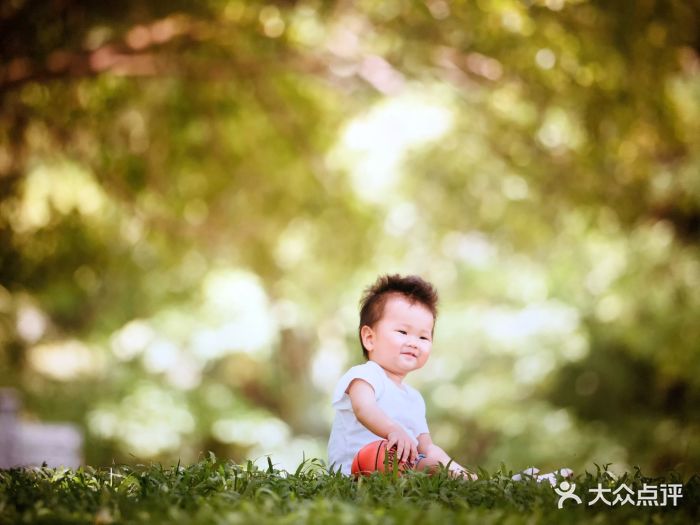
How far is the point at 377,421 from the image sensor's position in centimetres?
377

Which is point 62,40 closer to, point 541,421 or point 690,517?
point 690,517

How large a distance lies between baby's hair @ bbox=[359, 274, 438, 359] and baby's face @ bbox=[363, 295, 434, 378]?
1.0 inches

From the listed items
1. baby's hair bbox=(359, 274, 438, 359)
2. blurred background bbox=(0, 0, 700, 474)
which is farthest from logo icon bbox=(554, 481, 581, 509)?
blurred background bbox=(0, 0, 700, 474)

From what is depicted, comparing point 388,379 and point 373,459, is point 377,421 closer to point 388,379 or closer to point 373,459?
point 373,459

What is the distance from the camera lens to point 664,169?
464 inches

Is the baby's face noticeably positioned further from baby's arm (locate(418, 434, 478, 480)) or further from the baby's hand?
the baby's hand

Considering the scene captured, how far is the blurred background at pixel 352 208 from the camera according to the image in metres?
9.94

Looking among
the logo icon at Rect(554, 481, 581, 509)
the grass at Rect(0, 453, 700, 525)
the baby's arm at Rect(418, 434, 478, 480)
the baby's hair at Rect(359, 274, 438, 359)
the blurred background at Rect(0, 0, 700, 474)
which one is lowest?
the grass at Rect(0, 453, 700, 525)

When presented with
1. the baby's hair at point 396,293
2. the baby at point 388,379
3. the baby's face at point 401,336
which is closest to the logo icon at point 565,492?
the baby at point 388,379

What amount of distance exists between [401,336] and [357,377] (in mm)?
285

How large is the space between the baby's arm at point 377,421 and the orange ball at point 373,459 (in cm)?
3

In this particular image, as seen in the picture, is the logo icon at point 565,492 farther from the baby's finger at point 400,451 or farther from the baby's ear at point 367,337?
the baby's ear at point 367,337

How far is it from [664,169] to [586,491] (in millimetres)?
9235

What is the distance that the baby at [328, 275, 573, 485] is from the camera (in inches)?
152
